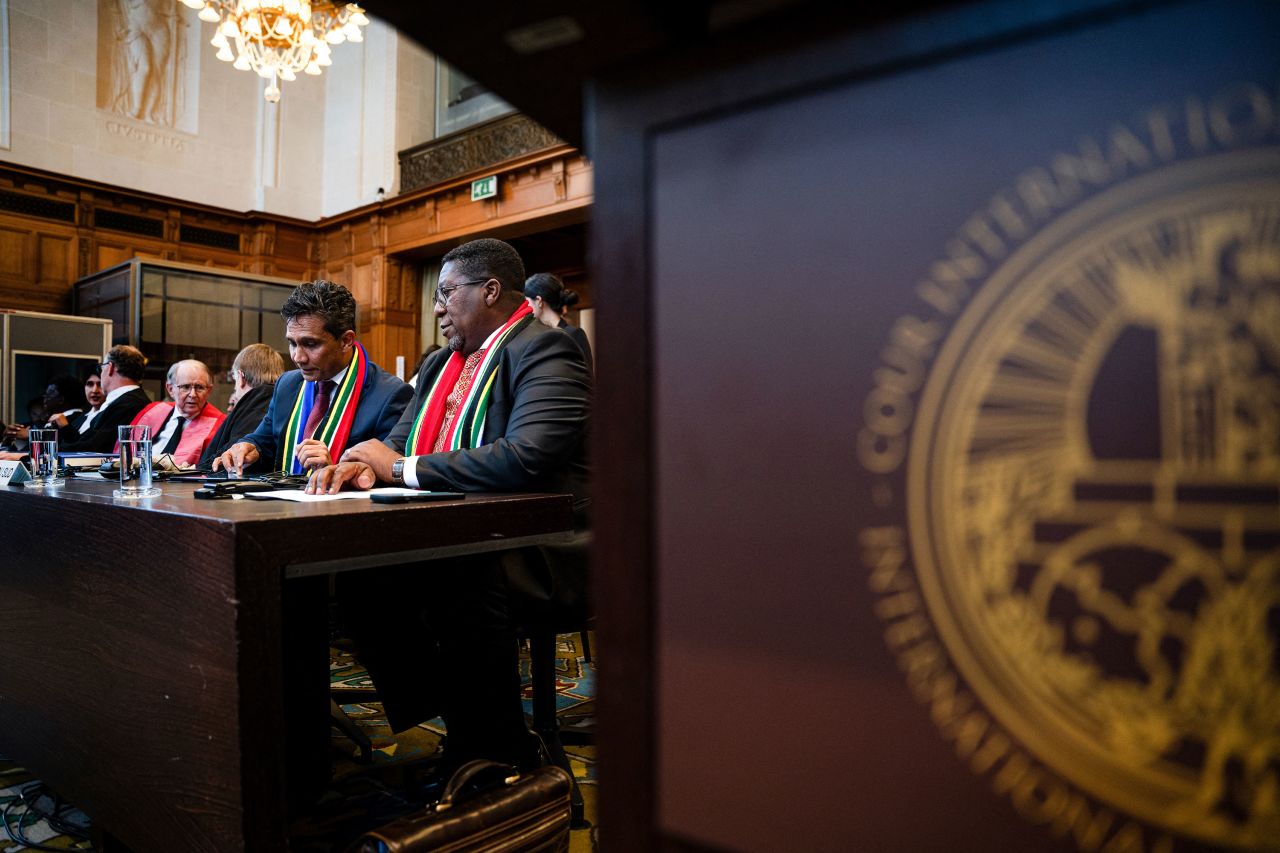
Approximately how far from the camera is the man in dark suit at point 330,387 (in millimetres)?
2660

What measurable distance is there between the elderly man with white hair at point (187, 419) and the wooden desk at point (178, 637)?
260cm

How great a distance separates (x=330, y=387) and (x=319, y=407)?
0.08 metres

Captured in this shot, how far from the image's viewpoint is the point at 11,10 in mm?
7441

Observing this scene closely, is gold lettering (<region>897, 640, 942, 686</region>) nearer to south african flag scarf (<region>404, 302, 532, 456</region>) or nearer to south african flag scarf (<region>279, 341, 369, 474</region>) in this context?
south african flag scarf (<region>404, 302, 532, 456</region>)

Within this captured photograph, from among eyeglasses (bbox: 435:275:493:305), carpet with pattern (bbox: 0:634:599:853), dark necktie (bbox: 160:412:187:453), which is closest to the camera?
carpet with pattern (bbox: 0:634:599:853)

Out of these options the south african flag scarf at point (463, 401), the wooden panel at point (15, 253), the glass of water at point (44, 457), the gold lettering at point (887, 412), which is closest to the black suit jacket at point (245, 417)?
the glass of water at point (44, 457)

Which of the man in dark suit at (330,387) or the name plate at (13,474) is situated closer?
the name plate at (13,474)

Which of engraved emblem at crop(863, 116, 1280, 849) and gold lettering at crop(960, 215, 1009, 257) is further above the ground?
gold lettering at crop(960, 215, 1009, 257)

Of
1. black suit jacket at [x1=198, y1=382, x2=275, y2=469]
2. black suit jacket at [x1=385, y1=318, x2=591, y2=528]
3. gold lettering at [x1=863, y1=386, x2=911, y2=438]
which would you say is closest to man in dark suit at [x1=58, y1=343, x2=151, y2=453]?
black suit jacket at [x1=198, y1=382, x2=275, y2=469]

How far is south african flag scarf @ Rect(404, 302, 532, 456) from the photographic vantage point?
2041 mm

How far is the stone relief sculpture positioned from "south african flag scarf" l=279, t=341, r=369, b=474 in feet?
24.5

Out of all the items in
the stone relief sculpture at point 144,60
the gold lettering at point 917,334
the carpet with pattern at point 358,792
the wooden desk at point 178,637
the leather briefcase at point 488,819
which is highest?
the stone relief sculpture at point 144,60

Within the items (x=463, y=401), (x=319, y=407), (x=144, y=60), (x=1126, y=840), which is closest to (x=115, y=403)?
(x=319, y=407)

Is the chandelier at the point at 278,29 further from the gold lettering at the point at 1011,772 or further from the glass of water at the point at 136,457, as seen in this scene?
the gold lettering at the point at 1011,772
